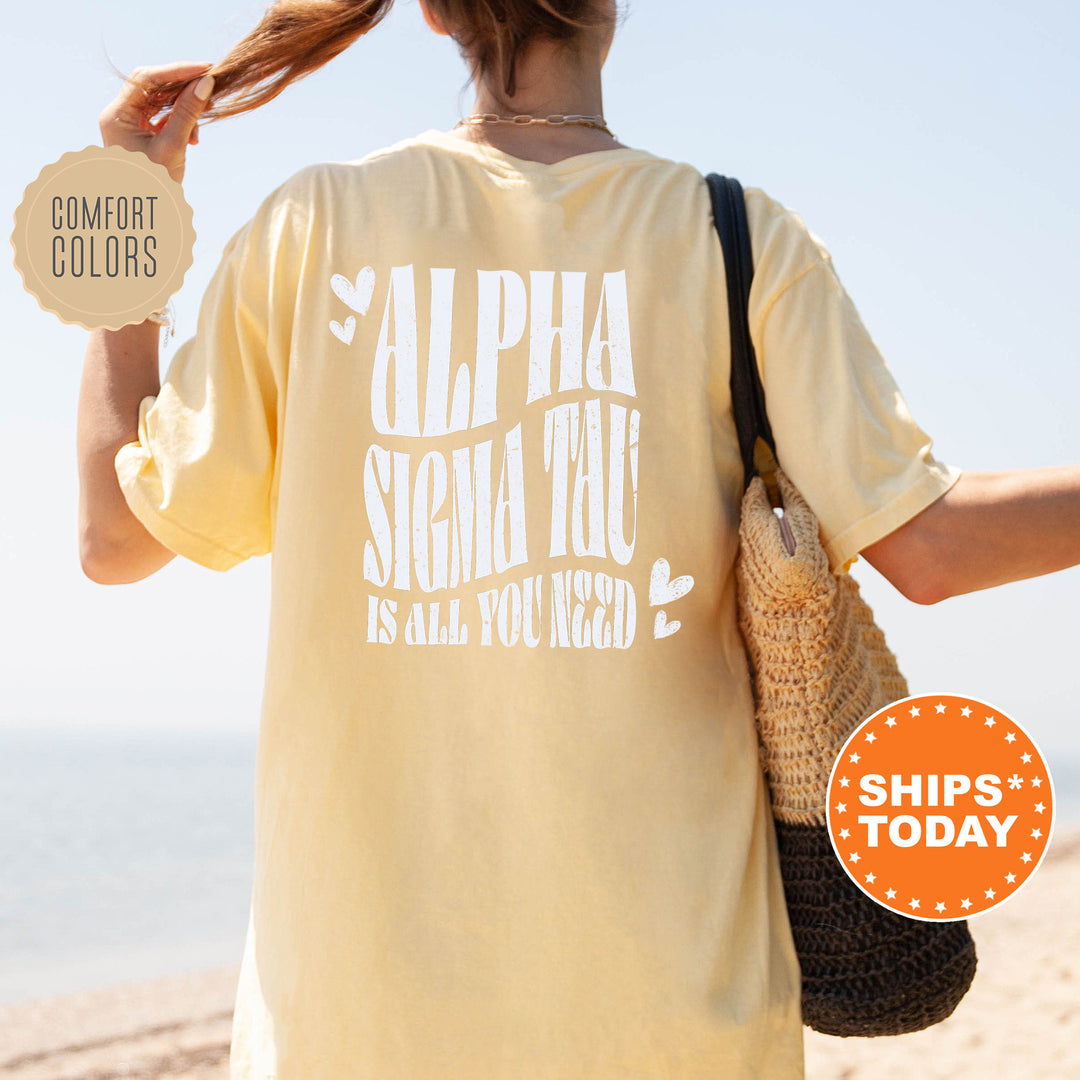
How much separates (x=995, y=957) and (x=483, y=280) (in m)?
7.54

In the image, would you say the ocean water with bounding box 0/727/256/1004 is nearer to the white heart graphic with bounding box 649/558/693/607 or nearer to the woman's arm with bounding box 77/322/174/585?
the woman's arm with bounding box 77/322/174/585

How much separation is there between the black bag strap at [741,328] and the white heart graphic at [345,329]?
0.36 metres

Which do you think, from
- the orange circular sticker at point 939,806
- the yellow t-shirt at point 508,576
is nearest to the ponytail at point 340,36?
the yellow t-shirt at point 508,576

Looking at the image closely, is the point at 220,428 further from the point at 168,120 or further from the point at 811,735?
the point at 811,735

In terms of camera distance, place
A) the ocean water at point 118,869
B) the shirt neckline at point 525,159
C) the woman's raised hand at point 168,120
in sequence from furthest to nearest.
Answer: the ocean water at point 118,869 < the woman's raised hand at point 168,120 < the shirt neckline at point 525,159

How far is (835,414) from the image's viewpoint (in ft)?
3.52

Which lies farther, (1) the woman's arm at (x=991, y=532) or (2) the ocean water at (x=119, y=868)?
(2) the ocean water at (x=119, y=868)

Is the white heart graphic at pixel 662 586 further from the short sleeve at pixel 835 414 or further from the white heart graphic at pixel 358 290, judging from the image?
the white heart graphic at pixel 358 290

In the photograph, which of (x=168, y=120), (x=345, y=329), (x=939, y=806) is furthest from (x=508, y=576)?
(x=168, y=120)

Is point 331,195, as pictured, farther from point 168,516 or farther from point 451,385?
point 168,516

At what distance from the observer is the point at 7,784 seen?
1789 centimetres

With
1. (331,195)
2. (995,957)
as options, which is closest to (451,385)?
(331,195)

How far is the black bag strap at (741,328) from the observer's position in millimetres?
1114

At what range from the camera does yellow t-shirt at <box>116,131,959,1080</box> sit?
104cm
